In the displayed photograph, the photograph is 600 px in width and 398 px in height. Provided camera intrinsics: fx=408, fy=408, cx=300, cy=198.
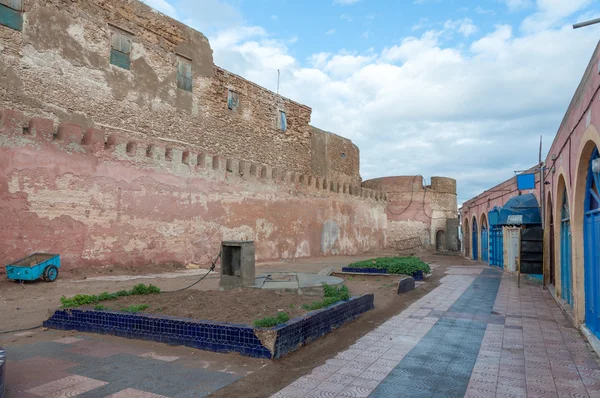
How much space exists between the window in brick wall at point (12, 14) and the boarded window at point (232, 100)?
8.96m

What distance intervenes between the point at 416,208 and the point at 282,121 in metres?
12.4

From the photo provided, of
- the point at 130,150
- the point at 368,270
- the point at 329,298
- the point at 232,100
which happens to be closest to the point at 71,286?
the point at 130,150

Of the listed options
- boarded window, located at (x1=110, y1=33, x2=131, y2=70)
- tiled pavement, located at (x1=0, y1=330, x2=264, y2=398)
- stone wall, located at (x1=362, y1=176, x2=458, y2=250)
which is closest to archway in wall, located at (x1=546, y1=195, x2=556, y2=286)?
tiled pavement, located at (x1=0, y1=330, x2=264, y2=398)

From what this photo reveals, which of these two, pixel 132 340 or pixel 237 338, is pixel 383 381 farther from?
pixel 132 340

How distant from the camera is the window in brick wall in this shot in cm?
1195

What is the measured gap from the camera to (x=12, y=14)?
1215cm

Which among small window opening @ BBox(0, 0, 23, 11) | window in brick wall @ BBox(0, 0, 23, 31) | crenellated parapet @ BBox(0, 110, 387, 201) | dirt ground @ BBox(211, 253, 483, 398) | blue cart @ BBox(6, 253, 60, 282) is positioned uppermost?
small window opening @ BBox(0, 0, 23, 11)

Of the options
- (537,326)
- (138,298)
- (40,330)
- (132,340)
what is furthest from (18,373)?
(537,326)

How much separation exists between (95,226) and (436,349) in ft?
30.7

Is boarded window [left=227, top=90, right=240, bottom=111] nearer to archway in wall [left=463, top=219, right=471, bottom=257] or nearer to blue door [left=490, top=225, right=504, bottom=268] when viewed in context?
blue door [left=490, top=225, right=504, bottom=268]

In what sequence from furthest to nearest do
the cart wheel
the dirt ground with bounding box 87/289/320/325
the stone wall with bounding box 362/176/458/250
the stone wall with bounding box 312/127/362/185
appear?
the stone wall with bounding box 362/176/458/250, the stone wall with bounding box 312/127/362/185, the cart wheel, the dirt ground with bounding box 87/289/320/325

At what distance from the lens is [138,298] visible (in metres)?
6.50

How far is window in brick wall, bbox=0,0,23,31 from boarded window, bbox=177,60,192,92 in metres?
5.98

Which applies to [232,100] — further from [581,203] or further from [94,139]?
[581,203]
